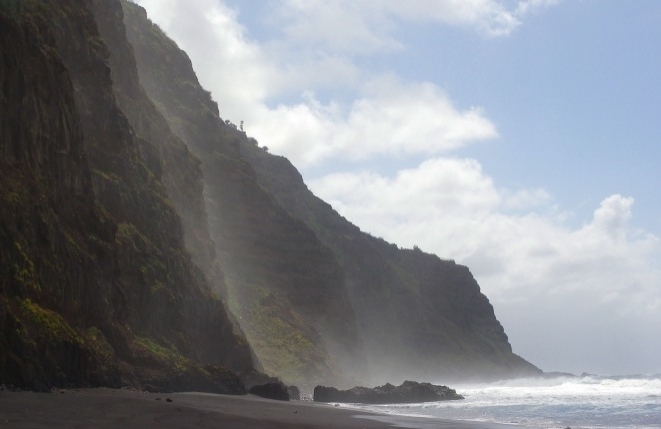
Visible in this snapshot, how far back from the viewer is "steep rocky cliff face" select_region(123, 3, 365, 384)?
88375 millimetres

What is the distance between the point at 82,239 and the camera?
3303 cm

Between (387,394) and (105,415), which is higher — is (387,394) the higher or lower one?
the higher one

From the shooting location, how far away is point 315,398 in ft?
194

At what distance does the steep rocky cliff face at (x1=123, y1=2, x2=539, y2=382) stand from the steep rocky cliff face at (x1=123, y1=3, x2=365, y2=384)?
0.17 metres

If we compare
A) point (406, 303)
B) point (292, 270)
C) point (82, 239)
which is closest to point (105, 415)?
point (82, 239)

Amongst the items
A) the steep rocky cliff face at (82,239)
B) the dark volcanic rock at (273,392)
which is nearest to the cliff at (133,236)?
the steep rocky cliff face at (82,239)

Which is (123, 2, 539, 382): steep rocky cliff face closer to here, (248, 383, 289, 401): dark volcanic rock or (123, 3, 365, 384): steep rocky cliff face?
(123, 3, 365, 384): steep rocky cliff face

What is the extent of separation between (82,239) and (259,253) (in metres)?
70.4

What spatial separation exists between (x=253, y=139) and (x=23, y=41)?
5330 inches

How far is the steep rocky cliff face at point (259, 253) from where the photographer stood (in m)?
88.4

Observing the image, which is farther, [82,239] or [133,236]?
[133,236]

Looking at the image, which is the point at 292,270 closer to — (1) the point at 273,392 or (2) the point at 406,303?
(2) the point at 406,303

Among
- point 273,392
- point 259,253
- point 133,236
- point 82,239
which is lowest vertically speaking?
point 273,392

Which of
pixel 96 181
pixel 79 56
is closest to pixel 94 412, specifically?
pixel 96 181
